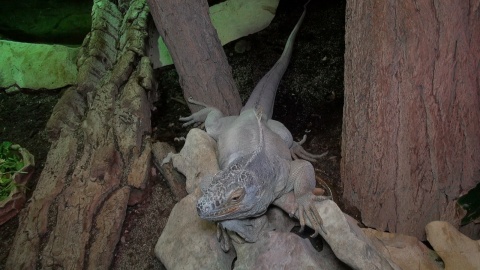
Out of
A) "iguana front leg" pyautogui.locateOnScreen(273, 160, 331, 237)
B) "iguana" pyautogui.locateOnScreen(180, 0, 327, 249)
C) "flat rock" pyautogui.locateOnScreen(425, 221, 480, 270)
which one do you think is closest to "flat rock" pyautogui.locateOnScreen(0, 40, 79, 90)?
"iguana" pyautogui.locateOnScreen(180, 0, 327, 249)

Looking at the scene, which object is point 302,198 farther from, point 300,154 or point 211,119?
point 211,119

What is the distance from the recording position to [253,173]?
2.41 meters

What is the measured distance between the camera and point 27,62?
5.34m

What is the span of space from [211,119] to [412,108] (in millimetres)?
1802

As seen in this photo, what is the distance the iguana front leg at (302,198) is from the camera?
2.33 metres

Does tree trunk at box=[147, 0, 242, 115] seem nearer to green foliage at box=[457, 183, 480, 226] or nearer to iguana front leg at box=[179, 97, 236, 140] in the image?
iguana front leg at box=[179, 97, 236, 140]

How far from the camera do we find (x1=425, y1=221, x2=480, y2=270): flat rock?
2.31 m

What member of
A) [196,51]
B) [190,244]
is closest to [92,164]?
[196,51]

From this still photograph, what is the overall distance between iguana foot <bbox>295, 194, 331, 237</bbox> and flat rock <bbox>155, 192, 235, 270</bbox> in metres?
0.50

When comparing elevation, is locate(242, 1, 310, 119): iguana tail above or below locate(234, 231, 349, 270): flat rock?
above

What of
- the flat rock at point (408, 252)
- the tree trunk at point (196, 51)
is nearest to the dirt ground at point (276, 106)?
the tree trunk at point (196, 51)

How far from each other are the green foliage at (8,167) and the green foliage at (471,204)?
3.75 meters

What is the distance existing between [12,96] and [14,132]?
0.86 meters

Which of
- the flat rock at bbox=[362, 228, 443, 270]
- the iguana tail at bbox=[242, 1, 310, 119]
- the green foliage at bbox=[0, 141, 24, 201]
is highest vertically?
the iguana tail at bbox=[242, 1, 310, 119]
